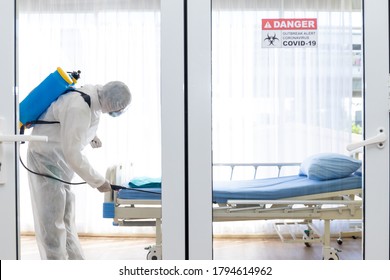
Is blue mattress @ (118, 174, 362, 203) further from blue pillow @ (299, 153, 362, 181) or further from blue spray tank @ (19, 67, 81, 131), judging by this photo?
blue spray tank @ (19, 67, 81, 131)

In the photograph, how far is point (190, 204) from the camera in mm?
1904

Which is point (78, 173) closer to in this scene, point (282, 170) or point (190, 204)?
point (190, 204)

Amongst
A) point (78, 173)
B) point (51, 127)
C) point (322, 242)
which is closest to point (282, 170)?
point (322, 242)

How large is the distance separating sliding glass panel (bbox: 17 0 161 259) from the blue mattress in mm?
23

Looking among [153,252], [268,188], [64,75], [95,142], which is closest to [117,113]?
[95,142]

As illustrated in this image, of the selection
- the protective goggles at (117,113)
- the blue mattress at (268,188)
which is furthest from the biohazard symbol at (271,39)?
the protective goggles at (117,113)

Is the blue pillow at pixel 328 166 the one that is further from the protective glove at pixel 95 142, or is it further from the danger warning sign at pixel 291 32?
the protective glove at pixel 95 142

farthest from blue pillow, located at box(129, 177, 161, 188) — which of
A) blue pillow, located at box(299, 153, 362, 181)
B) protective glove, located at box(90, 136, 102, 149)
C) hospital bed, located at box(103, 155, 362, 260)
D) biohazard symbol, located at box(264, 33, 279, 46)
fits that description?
biohazard symbol, located at box(264, 33, 279, 46)

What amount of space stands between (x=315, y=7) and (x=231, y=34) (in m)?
0.40

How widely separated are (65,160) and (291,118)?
1051 mm

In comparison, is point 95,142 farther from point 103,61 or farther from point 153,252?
point 153,252

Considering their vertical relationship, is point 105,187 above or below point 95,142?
below

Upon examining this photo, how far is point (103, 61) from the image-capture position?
73.1 inches

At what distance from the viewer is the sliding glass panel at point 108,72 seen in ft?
6.09
